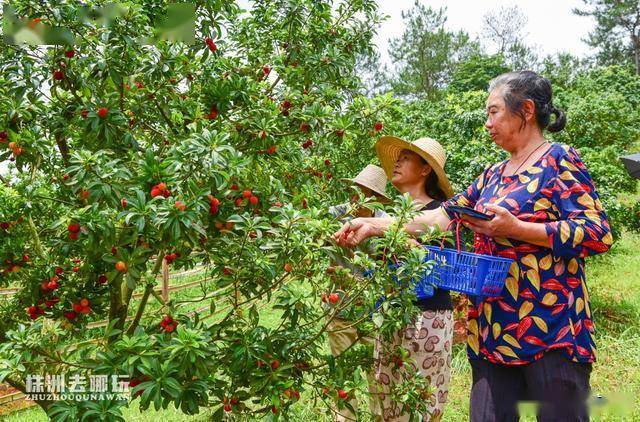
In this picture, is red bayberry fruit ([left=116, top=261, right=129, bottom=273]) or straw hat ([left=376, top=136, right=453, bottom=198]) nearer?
red bayberry fruit ([left=116, top=261, right=129, bottom=273])

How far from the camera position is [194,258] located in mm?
2352

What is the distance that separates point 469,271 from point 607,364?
3.58 metres

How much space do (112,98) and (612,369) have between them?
14.0 feet

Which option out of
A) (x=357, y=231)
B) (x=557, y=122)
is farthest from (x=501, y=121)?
(x=357, y=231)

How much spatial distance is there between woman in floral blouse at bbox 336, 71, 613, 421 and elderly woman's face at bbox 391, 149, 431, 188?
2.92ft

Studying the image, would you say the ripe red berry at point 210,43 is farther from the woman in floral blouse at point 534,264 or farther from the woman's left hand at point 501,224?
the woman's left hand at point 501,224

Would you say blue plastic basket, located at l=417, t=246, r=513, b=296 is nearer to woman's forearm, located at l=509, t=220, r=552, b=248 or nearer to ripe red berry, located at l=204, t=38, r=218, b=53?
woman's forearm, located at l=509, t=220, r=552, b=248

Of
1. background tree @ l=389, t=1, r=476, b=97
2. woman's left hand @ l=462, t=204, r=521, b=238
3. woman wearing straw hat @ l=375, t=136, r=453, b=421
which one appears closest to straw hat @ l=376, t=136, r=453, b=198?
woman wearing straw hat @ l=375, t=136, r=453, b=421

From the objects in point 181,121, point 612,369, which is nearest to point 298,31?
point 181,121

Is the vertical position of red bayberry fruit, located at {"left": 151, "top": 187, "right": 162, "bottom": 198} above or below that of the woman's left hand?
above

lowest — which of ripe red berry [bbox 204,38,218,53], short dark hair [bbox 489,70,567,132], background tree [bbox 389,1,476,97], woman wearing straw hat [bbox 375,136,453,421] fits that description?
woman wearing straw hat [bbox 375,136,453,421]

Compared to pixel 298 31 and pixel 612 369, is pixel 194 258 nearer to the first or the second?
pixel 298 31

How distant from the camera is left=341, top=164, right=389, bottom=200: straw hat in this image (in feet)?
10.5

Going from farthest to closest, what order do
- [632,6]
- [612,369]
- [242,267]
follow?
[632,6] < [612,369] < [242,267]
